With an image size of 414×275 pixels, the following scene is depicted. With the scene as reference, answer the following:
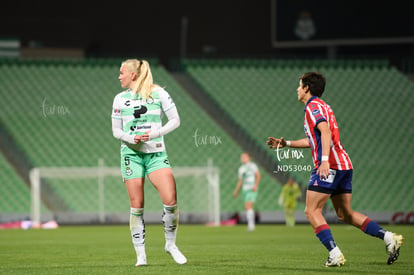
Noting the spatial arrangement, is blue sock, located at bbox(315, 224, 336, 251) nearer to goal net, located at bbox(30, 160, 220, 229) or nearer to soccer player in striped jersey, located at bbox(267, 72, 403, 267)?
soccer player in striped jersey, located at bbox(267, 72, 403, 267)

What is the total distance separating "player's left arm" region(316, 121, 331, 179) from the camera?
7.27 m

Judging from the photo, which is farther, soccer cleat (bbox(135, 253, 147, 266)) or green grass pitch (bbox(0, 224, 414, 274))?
soccer cleat (bbox(135, 253, 147, 266))

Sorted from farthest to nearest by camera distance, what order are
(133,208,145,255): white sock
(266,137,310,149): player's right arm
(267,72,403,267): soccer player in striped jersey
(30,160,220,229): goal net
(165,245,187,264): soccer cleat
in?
(30,160,220,229): goal net < (266,137,310,149): player's right arm < (165,245,187,264): soccer cleat < (133,208,145,255): white sock < (267,72,403,267): soccer player in striped jersey

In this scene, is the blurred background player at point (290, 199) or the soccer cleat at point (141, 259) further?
the blurred background player at point (290, 199)

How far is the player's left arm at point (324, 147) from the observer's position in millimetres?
7273

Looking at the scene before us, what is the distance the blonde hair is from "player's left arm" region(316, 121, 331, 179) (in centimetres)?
173

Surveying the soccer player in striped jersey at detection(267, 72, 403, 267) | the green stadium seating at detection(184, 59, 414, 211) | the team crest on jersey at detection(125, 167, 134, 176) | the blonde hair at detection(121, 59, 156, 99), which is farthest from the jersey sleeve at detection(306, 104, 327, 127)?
the green stadium seating at detection(184, 59, 414, 211)

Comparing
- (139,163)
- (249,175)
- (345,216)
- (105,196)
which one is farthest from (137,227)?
(105,196)

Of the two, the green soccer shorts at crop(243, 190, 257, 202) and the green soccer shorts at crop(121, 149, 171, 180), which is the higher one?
the green soccer shorts at crop(121, 149, 171, 180)

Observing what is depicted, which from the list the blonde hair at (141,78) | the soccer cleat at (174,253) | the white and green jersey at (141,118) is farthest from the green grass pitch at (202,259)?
the blonde hair at (141,78)

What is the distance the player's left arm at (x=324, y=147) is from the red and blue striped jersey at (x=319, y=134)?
0.07 m

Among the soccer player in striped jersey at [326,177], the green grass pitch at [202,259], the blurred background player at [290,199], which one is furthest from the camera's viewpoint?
the blurred background player at [290,199]

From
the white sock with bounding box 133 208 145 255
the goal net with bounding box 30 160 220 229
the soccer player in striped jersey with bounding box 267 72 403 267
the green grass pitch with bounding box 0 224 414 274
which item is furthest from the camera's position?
the goal net with bounding box 30 160 220 229

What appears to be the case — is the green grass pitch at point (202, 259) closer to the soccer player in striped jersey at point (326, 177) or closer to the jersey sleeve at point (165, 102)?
the soccer player in striped jersey at point (326, 177)
